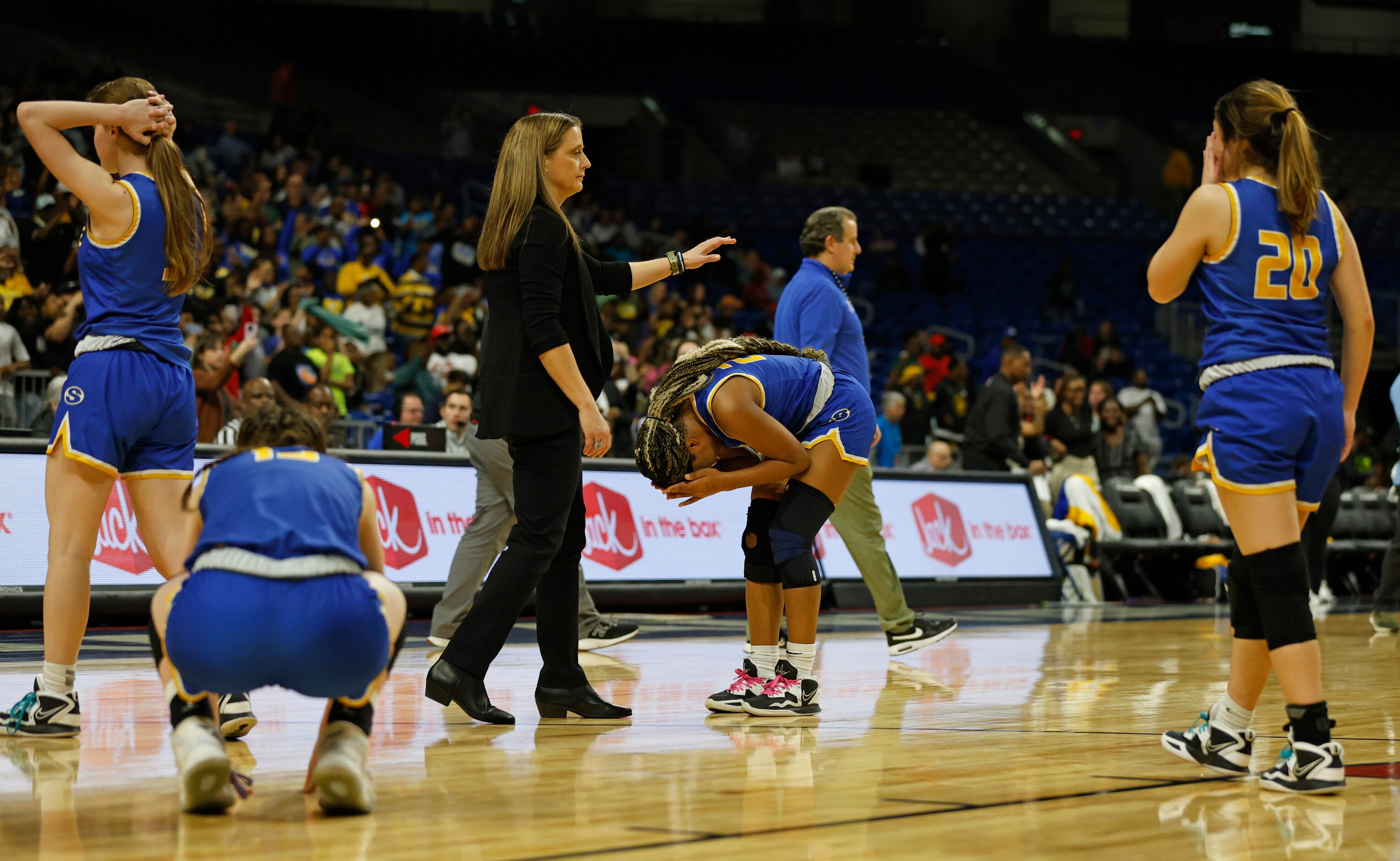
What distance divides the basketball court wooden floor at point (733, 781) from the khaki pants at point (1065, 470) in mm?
7999

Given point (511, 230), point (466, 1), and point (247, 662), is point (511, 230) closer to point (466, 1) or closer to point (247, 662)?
point (247, 662)

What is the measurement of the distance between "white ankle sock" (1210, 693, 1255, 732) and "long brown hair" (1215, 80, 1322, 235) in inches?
48.6

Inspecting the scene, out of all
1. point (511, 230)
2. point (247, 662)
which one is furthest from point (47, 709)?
point (511, 230)

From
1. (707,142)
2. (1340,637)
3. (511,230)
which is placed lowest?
(1340,637)

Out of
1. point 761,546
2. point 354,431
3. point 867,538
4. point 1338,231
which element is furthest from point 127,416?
point 354,431

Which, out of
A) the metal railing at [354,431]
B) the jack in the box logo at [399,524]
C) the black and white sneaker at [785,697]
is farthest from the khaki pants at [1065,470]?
the black and white sneaker at [785,697]

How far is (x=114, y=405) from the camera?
14.2ft

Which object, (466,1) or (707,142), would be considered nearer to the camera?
(466,1)

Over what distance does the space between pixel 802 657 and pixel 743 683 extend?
0.23 meters

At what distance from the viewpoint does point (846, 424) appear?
5.35 metres

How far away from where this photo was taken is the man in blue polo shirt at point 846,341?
6988 millimetres

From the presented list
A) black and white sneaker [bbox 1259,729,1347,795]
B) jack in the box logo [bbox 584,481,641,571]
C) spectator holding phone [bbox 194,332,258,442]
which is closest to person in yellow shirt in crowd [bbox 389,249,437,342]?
spectator holding phone [bbox 194,332,258,442]

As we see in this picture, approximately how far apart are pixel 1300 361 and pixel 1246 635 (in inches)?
29.0

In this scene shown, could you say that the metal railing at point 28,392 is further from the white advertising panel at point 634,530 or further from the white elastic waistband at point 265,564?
the white elastic waistband at point 265,564
